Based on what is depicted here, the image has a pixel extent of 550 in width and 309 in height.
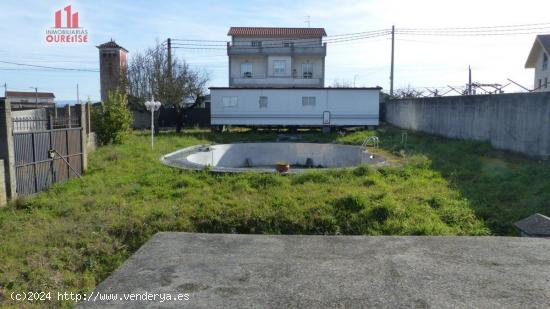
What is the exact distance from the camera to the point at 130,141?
18.2 meters

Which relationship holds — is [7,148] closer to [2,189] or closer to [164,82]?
[2,189]

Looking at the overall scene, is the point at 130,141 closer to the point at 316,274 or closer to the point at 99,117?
the point at 99,117

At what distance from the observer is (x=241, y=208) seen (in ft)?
26.8

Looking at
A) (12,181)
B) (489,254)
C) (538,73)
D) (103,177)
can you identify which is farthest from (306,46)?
(489,254)

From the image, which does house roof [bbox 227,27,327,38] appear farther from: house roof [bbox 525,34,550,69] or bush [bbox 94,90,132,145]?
bush [bbox 94,90,132,145]

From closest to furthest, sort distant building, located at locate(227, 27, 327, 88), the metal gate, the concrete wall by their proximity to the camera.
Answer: the metal gate, the concrete wall, distant building, located at locate(227, 27, 327, 88)

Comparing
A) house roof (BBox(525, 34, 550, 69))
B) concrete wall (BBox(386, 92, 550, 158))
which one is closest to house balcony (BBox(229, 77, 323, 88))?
concrete wall (BBox(386, 92, 550, 158))

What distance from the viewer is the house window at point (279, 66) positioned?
38.4 metres

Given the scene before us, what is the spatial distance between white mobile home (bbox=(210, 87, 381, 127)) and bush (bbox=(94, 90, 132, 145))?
8754mm

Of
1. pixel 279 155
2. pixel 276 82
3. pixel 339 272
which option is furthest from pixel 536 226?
pixel 276 82

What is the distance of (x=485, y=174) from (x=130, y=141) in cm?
1345

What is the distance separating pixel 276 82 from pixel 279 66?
2036mm

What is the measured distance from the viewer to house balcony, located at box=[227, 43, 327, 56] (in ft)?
124

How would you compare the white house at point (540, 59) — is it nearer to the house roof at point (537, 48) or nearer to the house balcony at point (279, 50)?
the house roof at point (537, 48)
